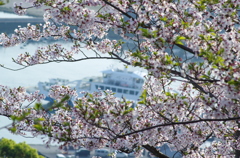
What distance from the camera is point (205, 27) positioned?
383cm

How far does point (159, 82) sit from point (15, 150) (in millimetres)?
18741

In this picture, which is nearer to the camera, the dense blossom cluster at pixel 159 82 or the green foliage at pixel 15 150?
the dense blossom cluster at pixel 159 82

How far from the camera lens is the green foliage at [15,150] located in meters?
21.9

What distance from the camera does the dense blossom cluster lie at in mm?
3521

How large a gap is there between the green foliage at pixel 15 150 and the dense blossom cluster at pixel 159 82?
56.2 feet

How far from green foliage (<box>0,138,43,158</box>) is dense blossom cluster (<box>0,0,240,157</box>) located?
56.2ft

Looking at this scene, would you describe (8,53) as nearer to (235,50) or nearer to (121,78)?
(121,78)

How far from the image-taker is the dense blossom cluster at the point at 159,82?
352 centimetres

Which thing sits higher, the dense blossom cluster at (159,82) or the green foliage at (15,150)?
the dense blossom cluster at (159,82)

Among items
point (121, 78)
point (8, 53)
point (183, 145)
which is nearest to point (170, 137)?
point (183, 145)

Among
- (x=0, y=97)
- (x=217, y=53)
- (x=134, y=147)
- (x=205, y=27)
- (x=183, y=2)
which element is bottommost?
(x=134, y=147)

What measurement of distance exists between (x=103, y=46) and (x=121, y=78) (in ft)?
109

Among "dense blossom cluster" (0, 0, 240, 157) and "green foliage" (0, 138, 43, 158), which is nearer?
"dense blossom cluster" (0, 0, 240, 157)

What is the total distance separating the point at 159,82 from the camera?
4.67 m
